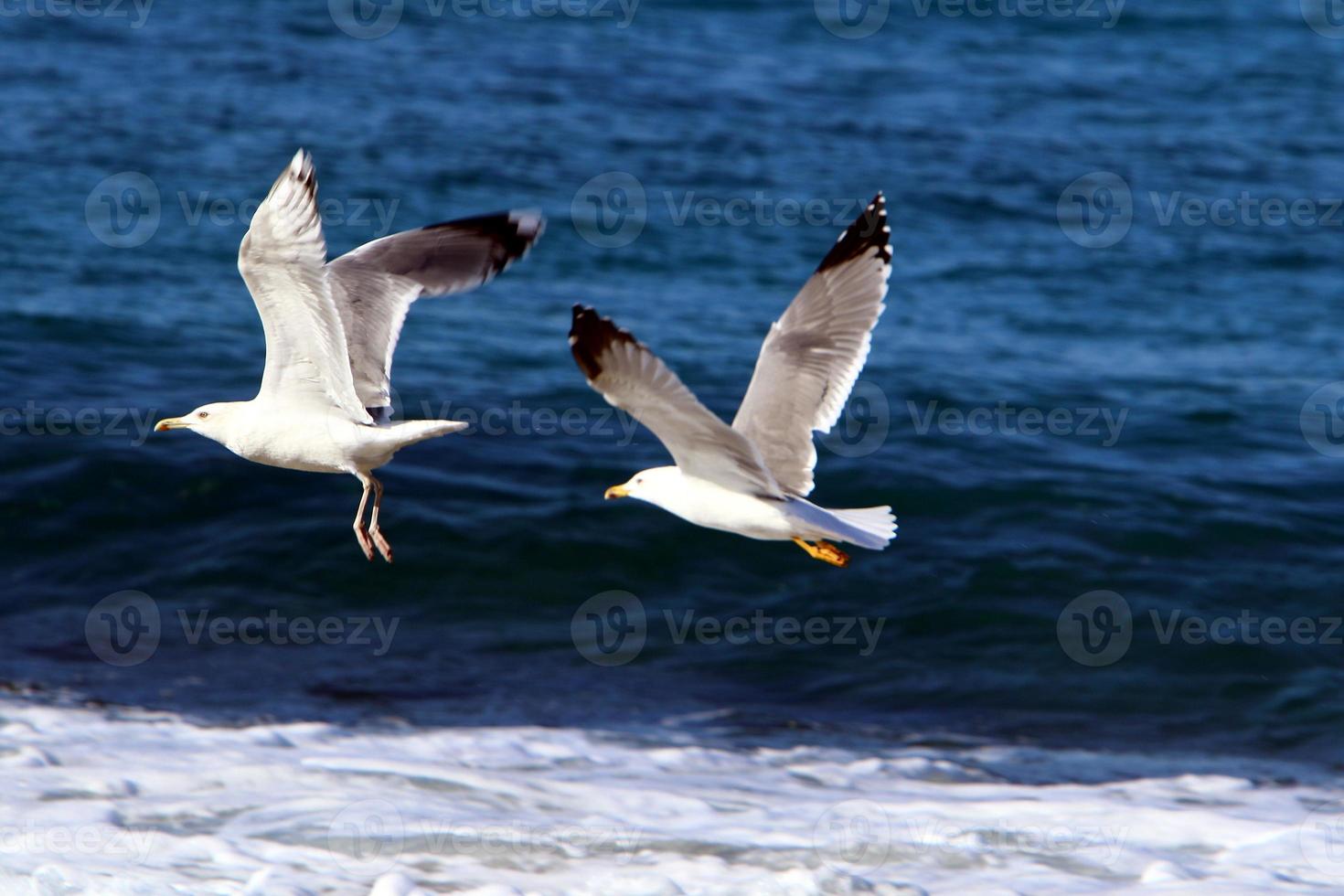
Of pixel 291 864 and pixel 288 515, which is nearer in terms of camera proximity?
pixel 291 864

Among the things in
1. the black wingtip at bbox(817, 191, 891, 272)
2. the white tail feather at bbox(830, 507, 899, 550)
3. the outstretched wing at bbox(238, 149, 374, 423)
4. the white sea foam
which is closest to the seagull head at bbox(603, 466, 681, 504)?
the white tail feather at bbox(830, 507, 899, 550)

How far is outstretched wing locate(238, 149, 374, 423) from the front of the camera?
700 centimetres

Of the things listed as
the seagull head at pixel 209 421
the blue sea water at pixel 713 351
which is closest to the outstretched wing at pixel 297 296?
the seagull head at pixel 209 421

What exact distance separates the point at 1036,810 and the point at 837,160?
12.2 meters

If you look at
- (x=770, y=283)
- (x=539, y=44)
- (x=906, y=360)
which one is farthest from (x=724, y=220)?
(x=539, y=44)

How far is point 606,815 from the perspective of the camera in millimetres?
9172

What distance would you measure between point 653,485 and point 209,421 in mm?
2010

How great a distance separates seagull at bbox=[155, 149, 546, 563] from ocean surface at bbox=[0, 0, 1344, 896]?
2.13 m

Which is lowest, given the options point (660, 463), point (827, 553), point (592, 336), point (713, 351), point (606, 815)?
point (606, 815)

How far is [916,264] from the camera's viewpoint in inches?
742

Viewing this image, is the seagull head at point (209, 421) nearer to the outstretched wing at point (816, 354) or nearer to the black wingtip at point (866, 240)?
the outstretched wing at point (816, 354)

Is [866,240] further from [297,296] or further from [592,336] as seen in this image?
[297,296]

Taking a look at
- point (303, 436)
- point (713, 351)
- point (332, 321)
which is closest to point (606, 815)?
point (303, 436)

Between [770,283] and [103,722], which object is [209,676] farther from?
[770,283]
